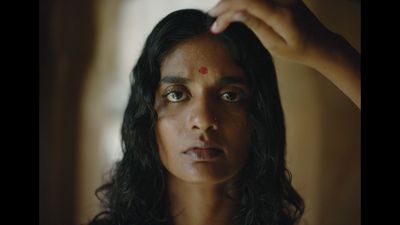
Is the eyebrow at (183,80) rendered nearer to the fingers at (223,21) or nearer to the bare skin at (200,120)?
the bare skin at (200,120)

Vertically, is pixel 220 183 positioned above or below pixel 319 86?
below

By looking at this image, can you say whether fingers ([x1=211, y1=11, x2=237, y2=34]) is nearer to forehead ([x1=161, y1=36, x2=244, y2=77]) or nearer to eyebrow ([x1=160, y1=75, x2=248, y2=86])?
forehead ([x1=161, y1=36, x2=244, y2=77])

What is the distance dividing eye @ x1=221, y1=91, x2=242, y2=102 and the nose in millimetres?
47

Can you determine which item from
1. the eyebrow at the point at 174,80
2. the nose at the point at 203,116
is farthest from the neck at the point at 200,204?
the eyebrow at the point at 174,80

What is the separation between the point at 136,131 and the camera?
1684 millimetres

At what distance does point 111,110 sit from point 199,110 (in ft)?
0.96

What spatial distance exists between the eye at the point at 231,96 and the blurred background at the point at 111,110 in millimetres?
149

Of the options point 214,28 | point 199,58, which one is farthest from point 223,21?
point 199,58

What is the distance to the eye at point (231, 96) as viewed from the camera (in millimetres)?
1670

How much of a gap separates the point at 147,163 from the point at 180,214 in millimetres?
200

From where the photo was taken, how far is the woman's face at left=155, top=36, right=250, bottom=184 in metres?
1.66

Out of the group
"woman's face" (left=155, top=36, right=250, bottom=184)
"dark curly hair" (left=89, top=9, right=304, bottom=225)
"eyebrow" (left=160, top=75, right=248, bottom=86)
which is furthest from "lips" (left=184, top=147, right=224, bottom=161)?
"eyebrow" (left=160, top=75, right=248, bottom=86)

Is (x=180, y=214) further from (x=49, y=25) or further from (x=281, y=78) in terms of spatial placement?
(x=49, y=25)
